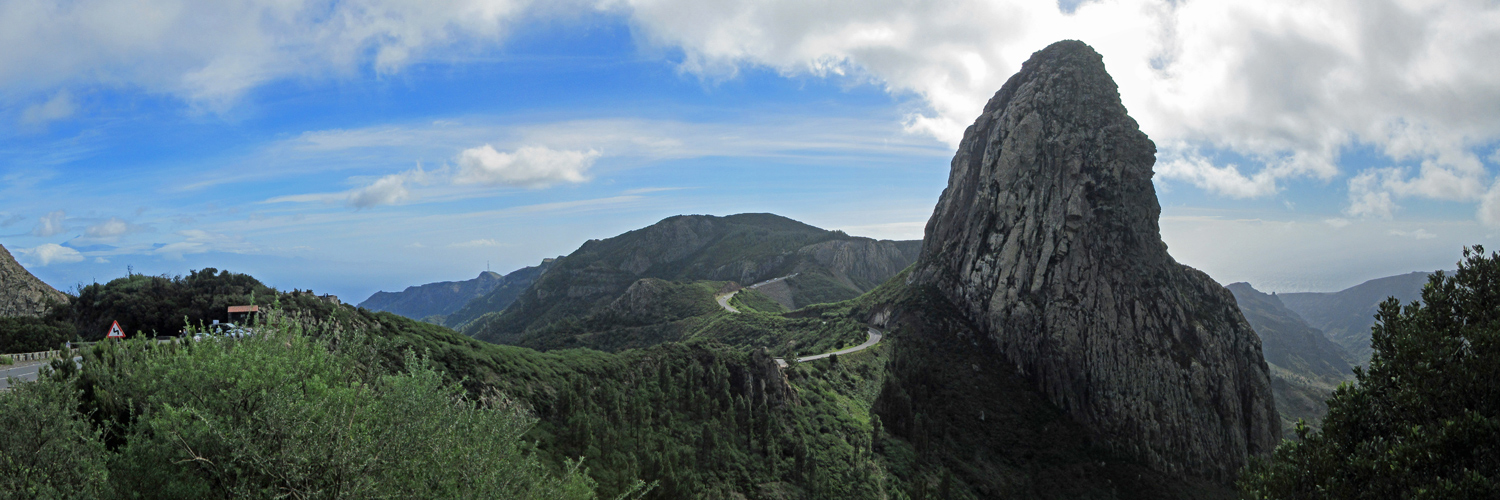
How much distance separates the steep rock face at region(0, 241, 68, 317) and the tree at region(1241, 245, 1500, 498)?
85562mm

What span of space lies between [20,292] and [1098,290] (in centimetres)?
11226

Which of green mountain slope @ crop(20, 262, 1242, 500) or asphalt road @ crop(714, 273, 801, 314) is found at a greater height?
asphalt road @ crop(714, 273, 801, 314)

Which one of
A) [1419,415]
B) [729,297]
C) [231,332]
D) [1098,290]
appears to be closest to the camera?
[231,332]

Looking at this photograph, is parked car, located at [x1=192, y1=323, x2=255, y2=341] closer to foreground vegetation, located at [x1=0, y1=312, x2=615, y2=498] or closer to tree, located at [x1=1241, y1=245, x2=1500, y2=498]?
foreground vegetation, located at [x1=0, y1=312, x2=615, y2=498]

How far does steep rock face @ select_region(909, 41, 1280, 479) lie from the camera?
241 feet

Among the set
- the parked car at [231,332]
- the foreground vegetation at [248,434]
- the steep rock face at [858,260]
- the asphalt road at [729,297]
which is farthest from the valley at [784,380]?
the steep rock face at [858,260]

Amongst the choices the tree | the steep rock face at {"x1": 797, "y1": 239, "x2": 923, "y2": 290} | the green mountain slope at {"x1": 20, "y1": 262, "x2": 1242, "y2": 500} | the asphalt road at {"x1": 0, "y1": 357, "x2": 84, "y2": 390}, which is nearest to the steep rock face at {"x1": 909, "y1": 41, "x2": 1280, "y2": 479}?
the green mountain slope at {"x1": 20, "y1": 262, "x2": 1242, "y2": 500}

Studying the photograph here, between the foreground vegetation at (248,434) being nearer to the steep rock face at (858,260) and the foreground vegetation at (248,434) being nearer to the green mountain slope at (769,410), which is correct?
the green mountain slope at (769,410)

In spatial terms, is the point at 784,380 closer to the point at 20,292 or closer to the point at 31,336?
the point at 31,336

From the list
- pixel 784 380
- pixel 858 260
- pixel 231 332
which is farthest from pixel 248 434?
pixel 858 260

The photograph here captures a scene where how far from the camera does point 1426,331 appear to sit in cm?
1812

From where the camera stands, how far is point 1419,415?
57.5 feet

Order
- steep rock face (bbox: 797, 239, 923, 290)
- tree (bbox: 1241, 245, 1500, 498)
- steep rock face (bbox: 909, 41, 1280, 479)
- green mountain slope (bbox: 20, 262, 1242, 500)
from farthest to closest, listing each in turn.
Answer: steep rock face (bbox: 797, 239, 923, 290) < steep rock face (bbox: 909, 41, 1280, 479) < green mountain slope (bbox: 20, 262, 1242, 500) < tree (bbox: 1241, 245, 1500, 498)

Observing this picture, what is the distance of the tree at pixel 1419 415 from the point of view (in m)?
15.5
